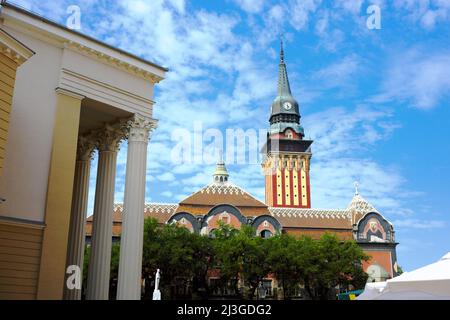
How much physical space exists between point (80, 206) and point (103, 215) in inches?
68.8

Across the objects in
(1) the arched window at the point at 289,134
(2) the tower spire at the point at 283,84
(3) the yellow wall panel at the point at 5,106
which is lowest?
(3) the yellow wall panel at the point at 5,106

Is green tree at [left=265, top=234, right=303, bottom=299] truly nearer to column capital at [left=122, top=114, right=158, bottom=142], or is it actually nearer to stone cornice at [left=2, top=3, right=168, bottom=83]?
column capital at [left=122, top=114, right=158, bottom=142]

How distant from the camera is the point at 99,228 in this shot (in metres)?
19.3

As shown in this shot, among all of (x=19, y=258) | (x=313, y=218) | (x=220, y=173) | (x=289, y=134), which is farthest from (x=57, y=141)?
(x=220, y=173)

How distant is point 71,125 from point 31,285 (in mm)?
5588

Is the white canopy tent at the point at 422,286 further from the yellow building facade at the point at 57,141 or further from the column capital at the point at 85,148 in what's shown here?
the column capital at the point at 85,148

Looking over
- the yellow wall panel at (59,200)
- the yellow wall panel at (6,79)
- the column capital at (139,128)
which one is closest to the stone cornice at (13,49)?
the yellow wall panel at (6,79)

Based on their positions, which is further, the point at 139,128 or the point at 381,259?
the point at 381,259

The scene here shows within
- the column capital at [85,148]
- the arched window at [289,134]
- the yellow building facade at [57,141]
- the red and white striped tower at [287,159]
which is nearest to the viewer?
the yellow building facade at [57,141]

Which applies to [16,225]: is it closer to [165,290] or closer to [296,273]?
[165,290]

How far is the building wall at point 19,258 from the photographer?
14.3 meters

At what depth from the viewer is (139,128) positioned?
62.1ft

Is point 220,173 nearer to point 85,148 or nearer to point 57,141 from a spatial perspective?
point 85,148

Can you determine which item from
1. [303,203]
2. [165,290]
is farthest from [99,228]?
[303,203]
